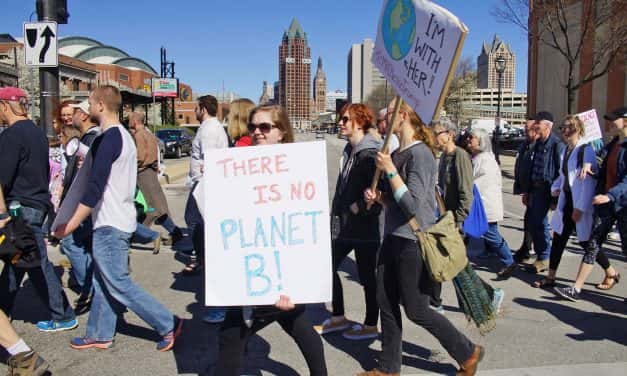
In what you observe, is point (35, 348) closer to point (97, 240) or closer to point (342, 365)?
point (97, 240)

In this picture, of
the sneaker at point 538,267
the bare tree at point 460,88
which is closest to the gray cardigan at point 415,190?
the sneaker at point 538,267

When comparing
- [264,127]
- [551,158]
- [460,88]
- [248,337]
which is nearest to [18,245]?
[248,337]

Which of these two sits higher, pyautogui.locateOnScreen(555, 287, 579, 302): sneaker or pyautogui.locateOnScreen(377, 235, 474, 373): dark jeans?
pyautogui.locateOnScreen(377, 235, 474, 373): dark jeans

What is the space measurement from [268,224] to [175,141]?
95.8 ft

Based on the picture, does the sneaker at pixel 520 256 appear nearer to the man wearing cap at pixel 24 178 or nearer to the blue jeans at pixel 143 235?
the blue jeans at pixel 143 235

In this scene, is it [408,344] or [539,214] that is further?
[539,214]

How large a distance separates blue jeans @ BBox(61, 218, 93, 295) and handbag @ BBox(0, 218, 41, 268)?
2.95 ft

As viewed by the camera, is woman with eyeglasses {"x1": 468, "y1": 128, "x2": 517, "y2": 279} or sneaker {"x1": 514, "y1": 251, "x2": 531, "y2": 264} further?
sneaker {"x1": 514, "y1": 251, "x2": 531, "y2": 264}

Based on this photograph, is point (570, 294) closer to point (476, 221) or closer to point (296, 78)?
point (476, 221)

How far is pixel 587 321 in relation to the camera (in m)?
4.74

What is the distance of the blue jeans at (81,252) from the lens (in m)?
4.89

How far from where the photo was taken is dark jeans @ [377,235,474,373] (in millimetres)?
3340

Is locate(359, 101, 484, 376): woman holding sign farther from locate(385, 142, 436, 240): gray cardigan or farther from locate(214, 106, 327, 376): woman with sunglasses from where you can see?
locate(214, 106, 327, 376): woman with sunglasses

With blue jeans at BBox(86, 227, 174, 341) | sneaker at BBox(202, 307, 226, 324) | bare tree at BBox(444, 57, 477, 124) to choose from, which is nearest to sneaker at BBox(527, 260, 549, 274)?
sneaker at BBox(202, 307, 226, 324)
